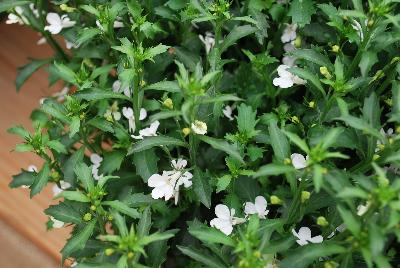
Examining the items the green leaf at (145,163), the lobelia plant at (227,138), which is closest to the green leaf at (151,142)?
the lobelia plant at (227,138)

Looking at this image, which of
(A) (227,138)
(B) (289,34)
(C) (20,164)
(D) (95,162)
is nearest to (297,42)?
(B) (289,34)

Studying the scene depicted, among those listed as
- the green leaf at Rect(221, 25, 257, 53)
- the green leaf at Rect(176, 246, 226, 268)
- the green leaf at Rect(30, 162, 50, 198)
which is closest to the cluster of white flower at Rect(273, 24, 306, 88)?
the green leaf at Rect(221, 25, 257, 53)

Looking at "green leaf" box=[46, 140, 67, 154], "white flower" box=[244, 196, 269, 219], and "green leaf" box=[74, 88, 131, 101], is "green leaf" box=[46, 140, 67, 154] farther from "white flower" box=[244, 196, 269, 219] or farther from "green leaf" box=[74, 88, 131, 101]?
"white flower" box=[244, 196, 269, 219]

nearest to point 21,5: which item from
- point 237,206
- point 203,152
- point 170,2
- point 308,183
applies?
point 170,2

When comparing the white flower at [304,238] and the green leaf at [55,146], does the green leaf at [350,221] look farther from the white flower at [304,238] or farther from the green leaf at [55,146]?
the green leaf at [55,146]

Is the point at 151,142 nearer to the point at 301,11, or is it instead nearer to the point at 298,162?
the point at 298,162

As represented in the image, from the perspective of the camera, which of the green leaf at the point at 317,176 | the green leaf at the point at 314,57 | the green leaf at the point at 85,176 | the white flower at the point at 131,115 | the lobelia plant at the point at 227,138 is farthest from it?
the white flower at the point at 131,115

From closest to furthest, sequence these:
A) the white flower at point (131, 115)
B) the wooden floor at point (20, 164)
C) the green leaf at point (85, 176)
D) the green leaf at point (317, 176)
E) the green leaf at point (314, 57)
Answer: the green leaf at point (317, 176) → the green leaf at point (85, 176) → the green leaf at point (314, 57) → the white flower at point (131, 115) → the wooden floor at point (20, 164)

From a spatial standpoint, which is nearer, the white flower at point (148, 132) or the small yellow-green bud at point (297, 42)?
the white flower at point (148, 132)
